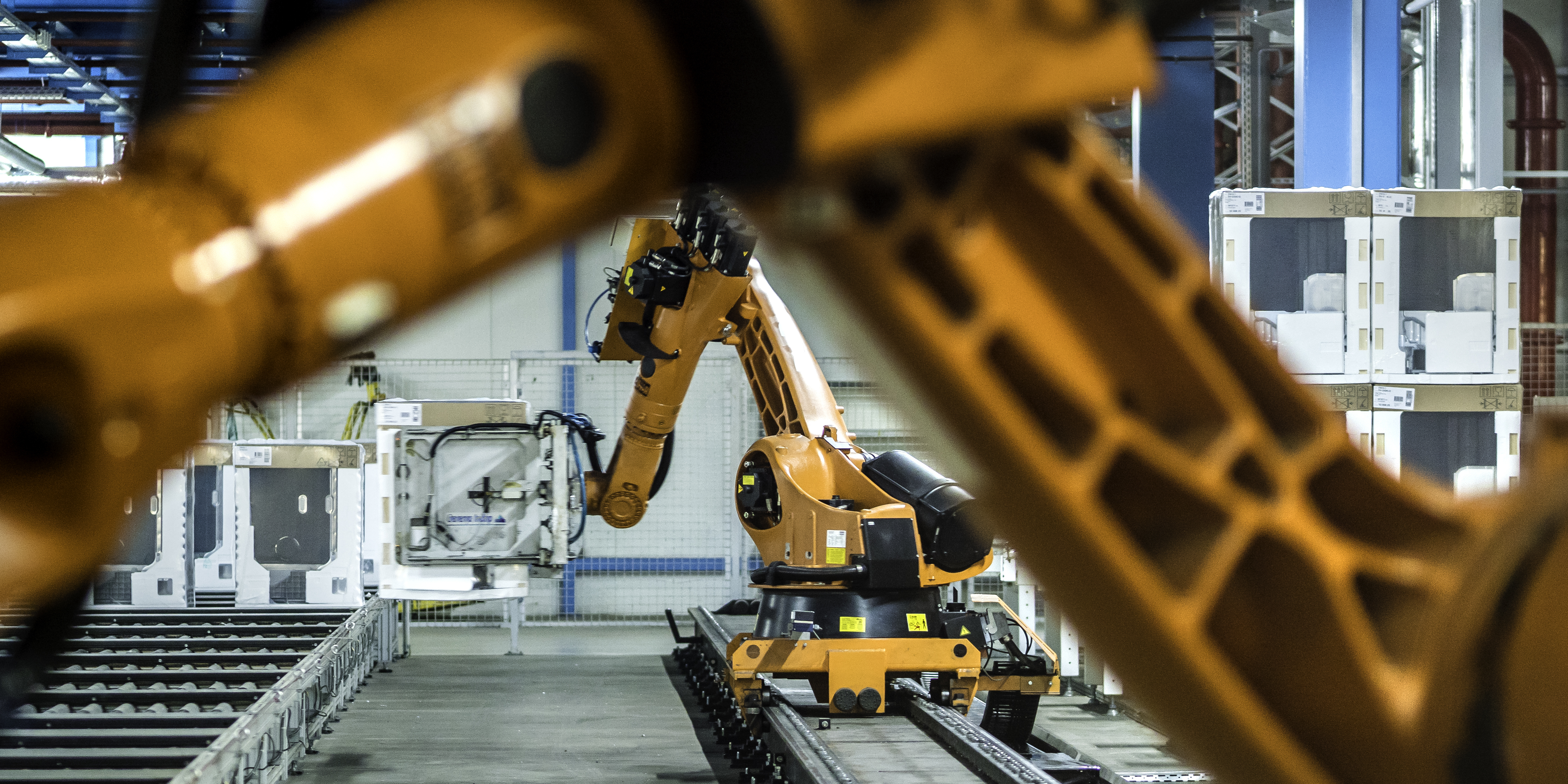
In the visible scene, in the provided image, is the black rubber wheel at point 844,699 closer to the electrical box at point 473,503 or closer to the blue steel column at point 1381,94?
the electrical box at point 473,503

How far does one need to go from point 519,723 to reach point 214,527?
4.36 meters

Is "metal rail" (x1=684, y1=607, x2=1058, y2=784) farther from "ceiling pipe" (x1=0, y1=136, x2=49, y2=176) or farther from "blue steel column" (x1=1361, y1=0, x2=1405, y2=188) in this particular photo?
"ceiling pipe" (x1=0, y1=136, x2=49, y2=176)

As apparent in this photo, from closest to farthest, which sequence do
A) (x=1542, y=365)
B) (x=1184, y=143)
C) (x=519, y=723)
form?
(x=519, y=723) < (x=1542, y=365) < (x=1184, y=143)

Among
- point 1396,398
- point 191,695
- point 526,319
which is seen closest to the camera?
point 1396,398

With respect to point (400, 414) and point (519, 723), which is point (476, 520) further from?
point (519, 723)

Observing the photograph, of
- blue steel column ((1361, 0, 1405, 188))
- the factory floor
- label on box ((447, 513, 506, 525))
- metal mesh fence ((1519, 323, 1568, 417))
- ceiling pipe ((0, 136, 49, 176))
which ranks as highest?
→ ceiling pipe ((0, 136, 49, 176))

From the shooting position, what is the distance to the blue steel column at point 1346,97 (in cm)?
722

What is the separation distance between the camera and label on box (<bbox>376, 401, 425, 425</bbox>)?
754cm

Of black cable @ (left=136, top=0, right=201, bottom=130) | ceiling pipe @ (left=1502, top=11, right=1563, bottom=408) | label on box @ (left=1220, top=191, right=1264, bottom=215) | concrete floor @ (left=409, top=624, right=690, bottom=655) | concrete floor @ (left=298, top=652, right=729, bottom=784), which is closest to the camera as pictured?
black cable @ (left=136, top=0, right=201, bottom=130)

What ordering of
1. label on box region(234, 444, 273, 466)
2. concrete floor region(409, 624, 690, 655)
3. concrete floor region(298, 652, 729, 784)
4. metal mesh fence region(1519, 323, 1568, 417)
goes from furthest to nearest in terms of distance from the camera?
concrete floor region(409, 624, 690, 655) → label on box region(234, 444, 273, 466) → metal mesh fence region(1519, 323, 1568, 417) → concrete floor region(298, 652, 729, 784)

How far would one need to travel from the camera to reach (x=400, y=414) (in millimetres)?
7602

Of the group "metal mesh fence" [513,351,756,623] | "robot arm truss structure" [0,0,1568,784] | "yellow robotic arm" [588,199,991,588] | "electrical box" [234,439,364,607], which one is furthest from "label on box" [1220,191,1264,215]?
"metal mesh fence" [513,351,756,623]

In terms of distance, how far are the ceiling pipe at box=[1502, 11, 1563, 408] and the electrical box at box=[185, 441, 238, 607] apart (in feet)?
47.5

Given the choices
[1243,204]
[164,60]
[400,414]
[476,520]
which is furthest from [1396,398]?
[164,60]
